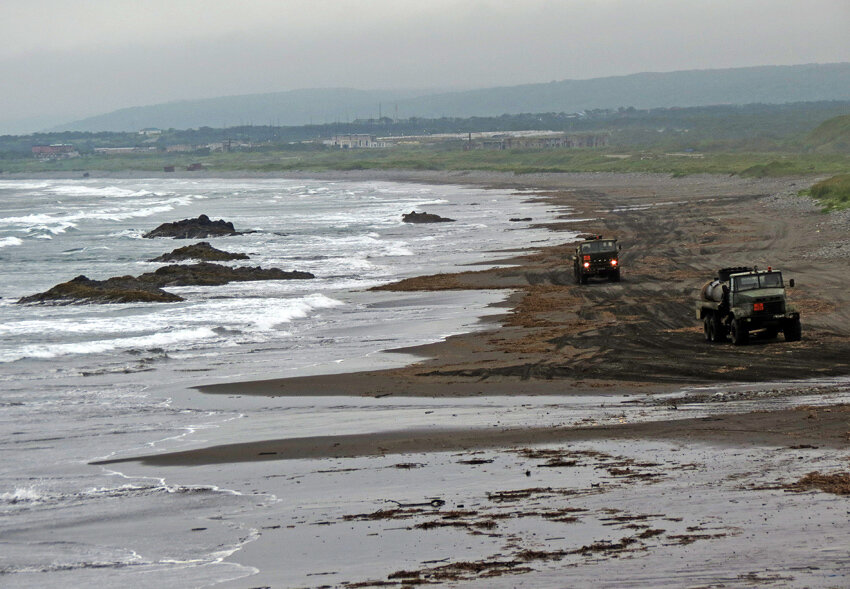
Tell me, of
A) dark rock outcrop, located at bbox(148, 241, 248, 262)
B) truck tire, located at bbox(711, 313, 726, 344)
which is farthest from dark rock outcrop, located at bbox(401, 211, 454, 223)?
truck tire, located at bbox(711, 313, 726, 344)

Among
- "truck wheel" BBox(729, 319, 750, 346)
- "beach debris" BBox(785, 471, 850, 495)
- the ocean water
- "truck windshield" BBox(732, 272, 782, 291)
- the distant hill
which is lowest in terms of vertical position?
the ocean water

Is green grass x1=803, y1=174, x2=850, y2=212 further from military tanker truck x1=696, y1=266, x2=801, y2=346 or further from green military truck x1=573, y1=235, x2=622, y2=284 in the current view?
military tanker truck x1=696, y1=266, x2=801, y2=346

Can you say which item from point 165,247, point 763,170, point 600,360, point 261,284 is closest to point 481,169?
point 763,170

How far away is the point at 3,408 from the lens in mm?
22344

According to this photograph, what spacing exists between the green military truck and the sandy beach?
7.40 m

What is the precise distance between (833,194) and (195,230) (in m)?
41.3

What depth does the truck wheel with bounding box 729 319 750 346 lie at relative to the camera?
26281 mm

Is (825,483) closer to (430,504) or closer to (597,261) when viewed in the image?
(430,504)

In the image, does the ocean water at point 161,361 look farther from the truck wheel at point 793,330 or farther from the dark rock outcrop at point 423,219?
the truck wheel at point 793,330

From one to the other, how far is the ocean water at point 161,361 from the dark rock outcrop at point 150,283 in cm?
112

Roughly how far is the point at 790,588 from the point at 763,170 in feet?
378

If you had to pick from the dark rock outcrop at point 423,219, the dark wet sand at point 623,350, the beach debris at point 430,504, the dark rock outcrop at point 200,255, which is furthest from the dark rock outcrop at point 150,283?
the dark rock outcrop at point 423,219

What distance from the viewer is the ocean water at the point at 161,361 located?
44.4 feet

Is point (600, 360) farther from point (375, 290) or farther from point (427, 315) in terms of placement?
point (375, 290)
